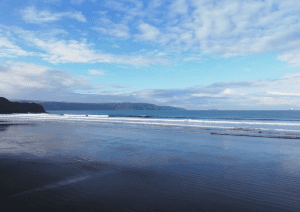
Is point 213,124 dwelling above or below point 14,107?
below

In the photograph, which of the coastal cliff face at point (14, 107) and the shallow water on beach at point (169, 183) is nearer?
the shallow water on beach at point (169, 183)

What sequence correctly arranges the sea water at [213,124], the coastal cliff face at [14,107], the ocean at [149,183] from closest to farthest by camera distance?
the ocean at [149,183], the sea water at [213,124], the coastal cliff face at [14,107]

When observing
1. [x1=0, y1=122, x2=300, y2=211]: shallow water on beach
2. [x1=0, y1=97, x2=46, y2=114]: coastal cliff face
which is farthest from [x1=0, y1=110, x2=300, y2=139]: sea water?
[x1=0, y1=97, x2=46, y2=114]: coastal cliff face

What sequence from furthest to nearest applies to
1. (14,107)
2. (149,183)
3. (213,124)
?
(14,107) < (213,124) < (149,183)

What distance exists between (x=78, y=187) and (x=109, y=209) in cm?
152

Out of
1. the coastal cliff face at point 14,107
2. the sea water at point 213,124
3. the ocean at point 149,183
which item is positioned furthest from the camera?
the coastal cliff face at point 14,107

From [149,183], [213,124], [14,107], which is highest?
[14,107]

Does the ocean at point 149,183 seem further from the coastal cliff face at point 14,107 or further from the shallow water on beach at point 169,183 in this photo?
the coastal cliff face at point 14,107

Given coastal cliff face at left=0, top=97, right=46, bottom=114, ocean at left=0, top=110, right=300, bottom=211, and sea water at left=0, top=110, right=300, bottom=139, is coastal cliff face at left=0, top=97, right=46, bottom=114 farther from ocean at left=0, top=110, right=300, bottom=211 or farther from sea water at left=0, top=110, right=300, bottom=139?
ocean at left=0, top=110, right=300, bottom=211

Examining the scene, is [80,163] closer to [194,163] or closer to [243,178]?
[194,163]

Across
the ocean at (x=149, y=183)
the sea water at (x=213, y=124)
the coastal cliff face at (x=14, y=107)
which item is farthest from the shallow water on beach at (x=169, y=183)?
the coastal cliff face at (x=14, y=107)

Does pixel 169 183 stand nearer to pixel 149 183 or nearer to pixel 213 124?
pixel 149 183

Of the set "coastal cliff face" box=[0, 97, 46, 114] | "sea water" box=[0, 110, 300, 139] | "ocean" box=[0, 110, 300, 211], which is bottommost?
"ocean" box=[0, 110, 300, 211]

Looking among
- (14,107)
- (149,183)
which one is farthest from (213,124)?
(14,107)
